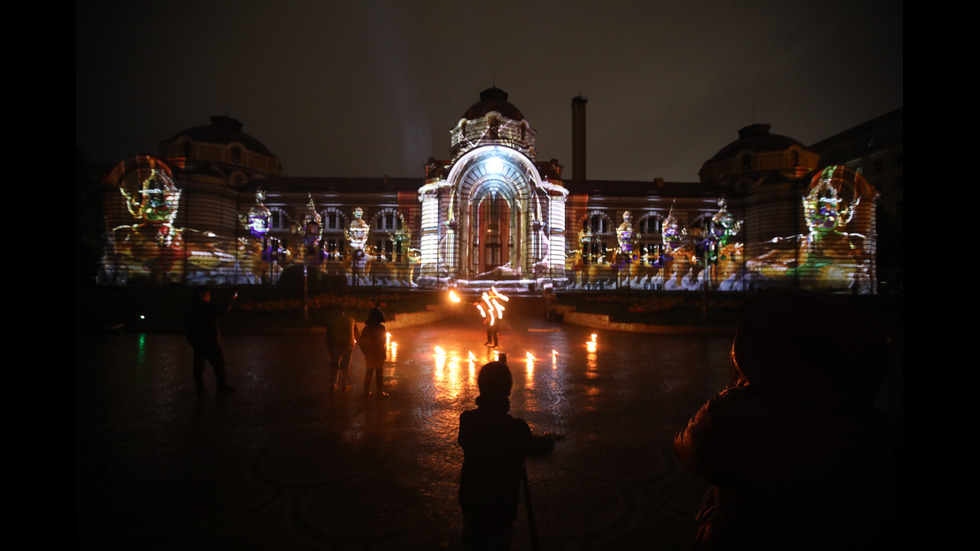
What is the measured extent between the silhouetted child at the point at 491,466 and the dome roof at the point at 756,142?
61.8m

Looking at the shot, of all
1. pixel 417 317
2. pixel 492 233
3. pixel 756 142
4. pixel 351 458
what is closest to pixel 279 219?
pixel 492 233

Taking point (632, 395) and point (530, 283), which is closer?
point (632, 395)

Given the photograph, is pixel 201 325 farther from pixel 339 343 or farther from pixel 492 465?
pixel 492 465

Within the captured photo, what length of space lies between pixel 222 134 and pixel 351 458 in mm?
58911

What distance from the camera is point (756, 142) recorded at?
52875 mm

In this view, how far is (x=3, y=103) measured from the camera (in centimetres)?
207

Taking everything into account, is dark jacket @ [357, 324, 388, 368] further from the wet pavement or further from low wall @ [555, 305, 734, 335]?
low wall @ [555, 305, 734, 335]

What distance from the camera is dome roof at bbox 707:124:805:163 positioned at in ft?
169

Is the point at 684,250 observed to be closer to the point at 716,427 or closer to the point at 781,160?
the point at 781,160

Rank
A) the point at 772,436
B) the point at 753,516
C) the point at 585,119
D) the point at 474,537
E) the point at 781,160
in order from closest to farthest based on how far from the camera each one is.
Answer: the point at 772,436
the point at 753,516
the point at 474,537
the point at 781,160
the point at 585,119

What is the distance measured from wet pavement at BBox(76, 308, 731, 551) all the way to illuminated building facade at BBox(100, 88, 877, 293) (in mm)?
11110

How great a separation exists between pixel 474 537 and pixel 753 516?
1527mm

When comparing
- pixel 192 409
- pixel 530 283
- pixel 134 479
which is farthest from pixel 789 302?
pixel 530 283

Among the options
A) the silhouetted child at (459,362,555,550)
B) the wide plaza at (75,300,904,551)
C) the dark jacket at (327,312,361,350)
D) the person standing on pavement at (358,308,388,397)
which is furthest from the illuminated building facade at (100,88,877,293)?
the silhouetted child at (459,362,555,550)
